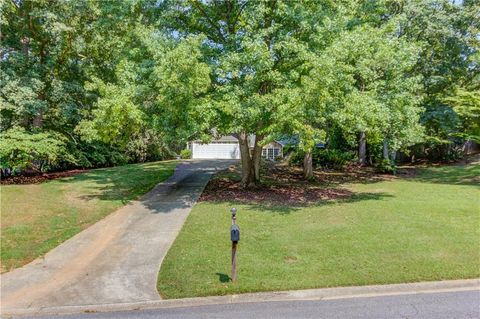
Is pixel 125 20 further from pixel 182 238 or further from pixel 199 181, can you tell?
pixel 182 238

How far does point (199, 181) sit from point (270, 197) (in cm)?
555

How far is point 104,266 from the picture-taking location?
824 cm

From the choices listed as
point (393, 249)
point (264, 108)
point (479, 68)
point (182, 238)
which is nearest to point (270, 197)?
point (264, 108)

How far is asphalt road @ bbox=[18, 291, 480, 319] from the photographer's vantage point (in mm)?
5785

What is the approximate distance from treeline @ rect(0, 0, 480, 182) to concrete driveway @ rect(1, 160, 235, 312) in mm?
3184

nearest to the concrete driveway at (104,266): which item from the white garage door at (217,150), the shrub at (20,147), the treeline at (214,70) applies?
the treeline at (214,70)

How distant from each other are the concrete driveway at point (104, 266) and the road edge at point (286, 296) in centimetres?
17

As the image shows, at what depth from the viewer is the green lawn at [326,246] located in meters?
7.12

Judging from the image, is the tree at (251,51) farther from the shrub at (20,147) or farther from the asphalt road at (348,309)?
the shrub at (20,147)

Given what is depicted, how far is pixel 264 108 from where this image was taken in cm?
1331

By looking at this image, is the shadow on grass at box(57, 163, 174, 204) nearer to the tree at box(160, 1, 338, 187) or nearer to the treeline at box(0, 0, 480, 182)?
the treeline at box(0, 0, 480, 182)

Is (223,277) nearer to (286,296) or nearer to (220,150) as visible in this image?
(286,296)

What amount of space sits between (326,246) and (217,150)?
32.5 metres

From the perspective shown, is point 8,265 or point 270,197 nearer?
point 8,265
